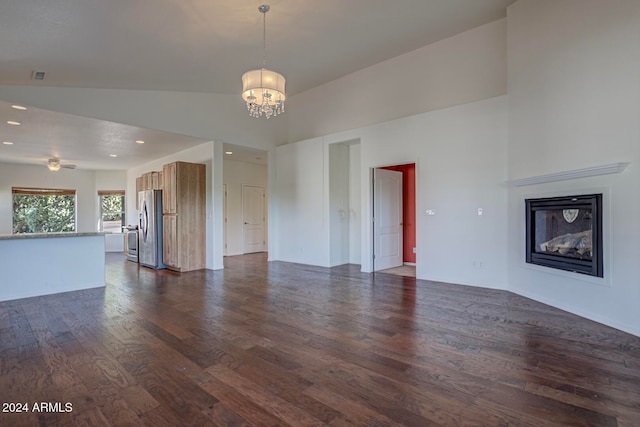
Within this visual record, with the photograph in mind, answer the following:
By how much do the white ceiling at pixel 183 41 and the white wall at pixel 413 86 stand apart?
0.88 feet

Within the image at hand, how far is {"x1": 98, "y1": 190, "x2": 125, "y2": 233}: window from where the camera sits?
35.2 feet

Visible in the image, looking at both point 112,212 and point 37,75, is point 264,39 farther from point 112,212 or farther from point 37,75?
point 112,212

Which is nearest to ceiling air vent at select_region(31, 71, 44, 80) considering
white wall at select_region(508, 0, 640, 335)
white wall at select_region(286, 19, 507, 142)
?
white wall at select_region(286, 19, 507, 142)

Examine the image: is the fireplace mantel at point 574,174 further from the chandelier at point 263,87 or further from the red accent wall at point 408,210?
the chandelier at point 263,87

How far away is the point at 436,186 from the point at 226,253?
6.12 meters

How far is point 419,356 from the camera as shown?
2637 mm

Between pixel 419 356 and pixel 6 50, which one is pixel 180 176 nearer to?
pixel 6 50

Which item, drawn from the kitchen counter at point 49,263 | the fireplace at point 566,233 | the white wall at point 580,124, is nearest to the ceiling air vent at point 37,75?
the kitchen counter at point 49,263

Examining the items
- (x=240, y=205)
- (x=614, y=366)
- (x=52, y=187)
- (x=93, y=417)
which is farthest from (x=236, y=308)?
(x=52, y=187)

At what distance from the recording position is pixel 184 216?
22.2ft

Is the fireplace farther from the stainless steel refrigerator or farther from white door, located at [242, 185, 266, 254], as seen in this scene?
white door, located at [242, 185, 266, 254]

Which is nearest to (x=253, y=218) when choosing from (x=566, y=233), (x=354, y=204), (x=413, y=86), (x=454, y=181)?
(x=354, y=204)

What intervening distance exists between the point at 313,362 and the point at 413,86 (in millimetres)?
5475

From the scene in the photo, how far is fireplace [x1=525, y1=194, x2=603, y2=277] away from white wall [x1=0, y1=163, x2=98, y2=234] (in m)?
12.2
